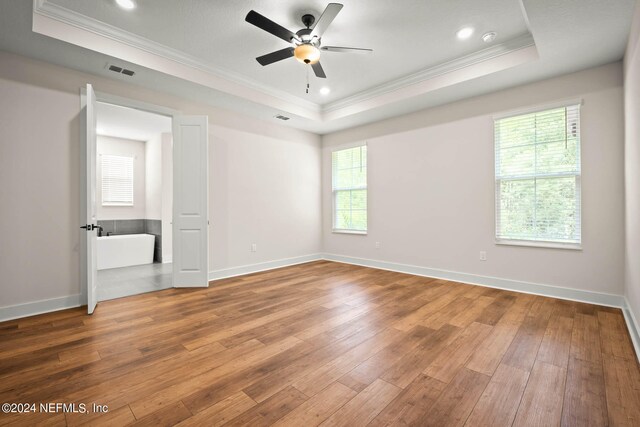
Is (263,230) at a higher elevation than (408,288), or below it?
higher

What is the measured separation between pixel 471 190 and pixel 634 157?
1850 millimetres

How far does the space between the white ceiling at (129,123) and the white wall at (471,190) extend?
11.4 feet

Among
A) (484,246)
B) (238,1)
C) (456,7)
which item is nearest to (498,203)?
(484,246)

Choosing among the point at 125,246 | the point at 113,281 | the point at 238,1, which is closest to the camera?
the point at 238,1

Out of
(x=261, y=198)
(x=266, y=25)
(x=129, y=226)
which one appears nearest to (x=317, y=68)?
(x=266, y=25)

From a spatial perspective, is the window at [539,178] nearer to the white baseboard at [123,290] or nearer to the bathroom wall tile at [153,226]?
the white baseboard at [123,290]

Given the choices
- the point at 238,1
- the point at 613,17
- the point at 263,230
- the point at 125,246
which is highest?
the point at 238,1

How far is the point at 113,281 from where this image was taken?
452 cm

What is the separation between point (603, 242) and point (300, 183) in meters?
4.69

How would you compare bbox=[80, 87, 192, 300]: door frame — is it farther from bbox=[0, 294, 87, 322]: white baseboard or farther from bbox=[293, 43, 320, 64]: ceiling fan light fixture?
bbox=[293, 43, 320, 64]: ceiling fan light fixture

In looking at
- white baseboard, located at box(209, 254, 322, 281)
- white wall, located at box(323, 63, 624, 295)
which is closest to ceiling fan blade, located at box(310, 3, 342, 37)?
white wall, located at box(323, 63, 624, 295)

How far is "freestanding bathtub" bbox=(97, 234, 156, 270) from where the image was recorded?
18.1 ft

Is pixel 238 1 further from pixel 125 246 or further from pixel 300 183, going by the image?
pixel 125 246

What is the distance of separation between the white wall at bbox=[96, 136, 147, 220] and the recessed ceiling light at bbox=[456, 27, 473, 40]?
7291 mm
